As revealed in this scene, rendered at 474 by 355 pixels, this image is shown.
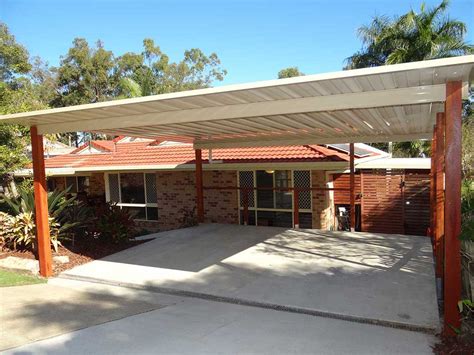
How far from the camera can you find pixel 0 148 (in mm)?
9508

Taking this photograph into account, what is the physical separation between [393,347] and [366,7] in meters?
21.4

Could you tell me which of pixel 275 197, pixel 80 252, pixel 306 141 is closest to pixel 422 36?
pixel 275 197

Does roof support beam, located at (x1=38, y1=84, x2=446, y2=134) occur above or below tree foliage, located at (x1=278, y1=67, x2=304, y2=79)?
below

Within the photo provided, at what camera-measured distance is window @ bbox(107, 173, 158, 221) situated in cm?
1473

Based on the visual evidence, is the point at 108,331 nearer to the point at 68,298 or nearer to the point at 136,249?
the point at 68,298

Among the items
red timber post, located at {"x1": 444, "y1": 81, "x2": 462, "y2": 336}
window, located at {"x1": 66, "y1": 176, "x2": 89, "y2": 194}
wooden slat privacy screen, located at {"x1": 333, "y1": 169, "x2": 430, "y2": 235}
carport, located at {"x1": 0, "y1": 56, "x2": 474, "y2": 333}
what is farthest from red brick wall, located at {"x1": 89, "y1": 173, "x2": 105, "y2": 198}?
red timber post, located at {"x1": 444, "y1": 81, "x2": 462, "y2": 336}

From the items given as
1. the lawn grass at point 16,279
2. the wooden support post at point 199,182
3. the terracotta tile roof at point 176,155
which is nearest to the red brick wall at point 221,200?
the terracotta tile roof at point 176,155

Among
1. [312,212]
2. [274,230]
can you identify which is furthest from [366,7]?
[274,230]

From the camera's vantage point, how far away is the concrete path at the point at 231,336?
4.02 meters

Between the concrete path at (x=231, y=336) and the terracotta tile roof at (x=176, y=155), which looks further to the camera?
the terracotta tile roof at (x=176, y=155)

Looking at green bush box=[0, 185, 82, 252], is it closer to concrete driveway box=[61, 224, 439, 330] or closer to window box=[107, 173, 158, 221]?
concrete driveway box=[61, 224, 439, 330]

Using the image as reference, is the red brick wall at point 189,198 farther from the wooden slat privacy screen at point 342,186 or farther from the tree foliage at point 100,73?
the tree foliage at point 100,73

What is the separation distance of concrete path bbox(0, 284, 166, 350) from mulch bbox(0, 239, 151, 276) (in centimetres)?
103

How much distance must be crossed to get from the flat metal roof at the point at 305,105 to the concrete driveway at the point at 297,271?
8.63 ft
